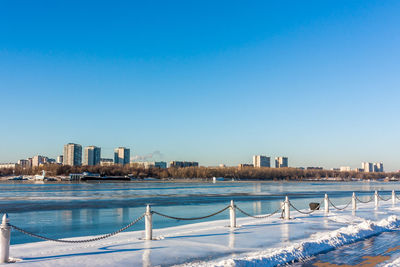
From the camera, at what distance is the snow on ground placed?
941 cm

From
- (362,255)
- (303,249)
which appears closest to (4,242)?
(303,249)

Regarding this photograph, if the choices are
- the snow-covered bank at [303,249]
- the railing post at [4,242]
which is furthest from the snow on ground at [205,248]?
the railing post at [4,242]

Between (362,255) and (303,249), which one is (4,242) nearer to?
(303,249)

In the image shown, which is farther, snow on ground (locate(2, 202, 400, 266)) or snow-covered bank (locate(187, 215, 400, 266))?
snow on ground (locate(2, 202, 400, 266))

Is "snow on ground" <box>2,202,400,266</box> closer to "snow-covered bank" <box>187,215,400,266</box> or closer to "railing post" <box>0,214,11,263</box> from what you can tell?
Result: "snow-covered bank" <box>187,215,400,266</box>

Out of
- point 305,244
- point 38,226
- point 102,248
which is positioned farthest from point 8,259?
point 38,226

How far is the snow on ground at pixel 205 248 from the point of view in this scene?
9.41 meters

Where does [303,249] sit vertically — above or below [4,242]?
below

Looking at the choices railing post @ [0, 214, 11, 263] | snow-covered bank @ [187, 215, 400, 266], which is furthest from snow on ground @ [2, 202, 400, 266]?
railing post @ [0, 214, 11, 263]

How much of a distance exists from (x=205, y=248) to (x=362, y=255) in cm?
436

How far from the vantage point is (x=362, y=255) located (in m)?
10.5

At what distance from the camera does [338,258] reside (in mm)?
10062

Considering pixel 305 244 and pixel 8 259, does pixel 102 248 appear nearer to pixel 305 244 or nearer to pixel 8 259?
pixel 8 259

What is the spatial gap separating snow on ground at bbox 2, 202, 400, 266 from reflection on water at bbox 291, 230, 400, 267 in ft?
1.28
